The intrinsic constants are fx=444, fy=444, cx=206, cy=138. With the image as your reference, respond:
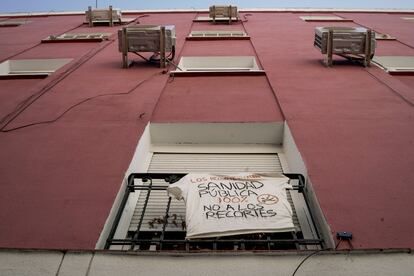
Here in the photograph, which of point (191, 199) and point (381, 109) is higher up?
point (381, 109)

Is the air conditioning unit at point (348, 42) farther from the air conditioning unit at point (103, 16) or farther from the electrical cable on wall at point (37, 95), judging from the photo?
the air conditioning unit at point (103, 16)

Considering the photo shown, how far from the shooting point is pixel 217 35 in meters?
15.5

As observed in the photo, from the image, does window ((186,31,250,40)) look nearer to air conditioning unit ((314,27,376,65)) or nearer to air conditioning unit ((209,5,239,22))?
air conditioning unit ((209,5,239,22))

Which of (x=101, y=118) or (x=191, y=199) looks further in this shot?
(x=101, y=118)

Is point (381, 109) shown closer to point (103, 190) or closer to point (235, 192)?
point (235, 192)

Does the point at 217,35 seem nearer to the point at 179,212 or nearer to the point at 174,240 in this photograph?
the point at 179,212

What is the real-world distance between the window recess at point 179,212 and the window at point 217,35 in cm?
823

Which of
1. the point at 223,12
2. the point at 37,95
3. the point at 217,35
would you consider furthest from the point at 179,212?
the point at 223,12

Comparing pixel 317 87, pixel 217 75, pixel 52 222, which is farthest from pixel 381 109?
pixel 52 222

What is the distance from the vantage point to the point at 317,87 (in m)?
9.42

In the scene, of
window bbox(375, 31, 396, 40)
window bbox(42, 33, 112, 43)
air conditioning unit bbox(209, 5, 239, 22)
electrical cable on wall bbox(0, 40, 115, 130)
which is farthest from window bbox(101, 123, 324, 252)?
air conditioning unit bbox(209, 5, 239, 22)

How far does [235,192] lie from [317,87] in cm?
502

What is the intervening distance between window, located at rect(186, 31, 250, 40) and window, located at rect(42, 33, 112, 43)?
308 cm

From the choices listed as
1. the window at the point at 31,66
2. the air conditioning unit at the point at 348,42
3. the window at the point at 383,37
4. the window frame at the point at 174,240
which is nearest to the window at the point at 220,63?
the air conditioning unit at the point at 348,42
